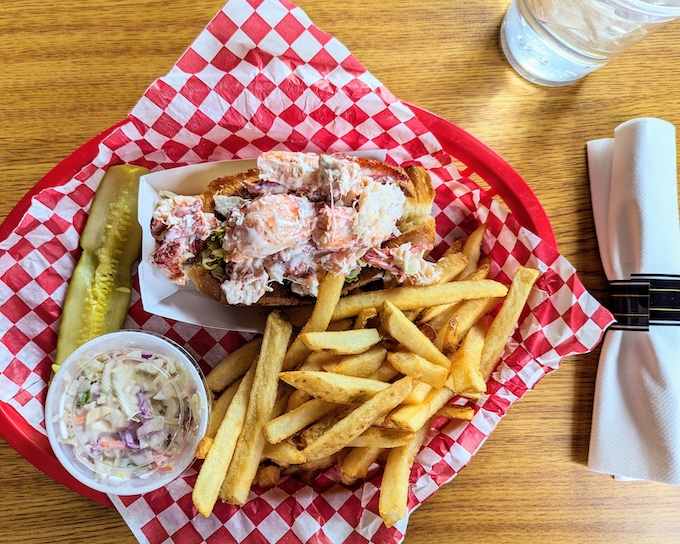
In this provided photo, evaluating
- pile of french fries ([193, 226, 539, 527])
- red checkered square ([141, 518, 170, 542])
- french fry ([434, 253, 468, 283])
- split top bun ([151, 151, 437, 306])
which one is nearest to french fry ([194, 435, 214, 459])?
pile of french fries ([193, 226, 539, 527])

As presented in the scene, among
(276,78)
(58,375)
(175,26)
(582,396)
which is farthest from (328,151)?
(582,396)

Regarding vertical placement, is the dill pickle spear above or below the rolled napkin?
above

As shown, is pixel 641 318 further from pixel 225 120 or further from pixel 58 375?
pixel 58 375

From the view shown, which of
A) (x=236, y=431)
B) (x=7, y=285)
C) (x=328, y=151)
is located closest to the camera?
(x=236, y=431)

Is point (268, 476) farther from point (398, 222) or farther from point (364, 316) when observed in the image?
point (398, 222)

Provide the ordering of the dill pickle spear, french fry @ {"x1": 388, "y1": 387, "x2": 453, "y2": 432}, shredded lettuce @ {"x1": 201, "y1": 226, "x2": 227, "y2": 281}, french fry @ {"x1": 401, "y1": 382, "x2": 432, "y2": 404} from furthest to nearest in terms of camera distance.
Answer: the dill pickle spear < shredded lettuce @ {"x1": 201, "y1": 226, "x2": 227, "y2": 281} < french fry @ {"x1": 401, "y1": 382, "x2": 432, "y2": 404} < french fry @ {"x1": 388, "y1": 387, "x2": 453, "y2": 432}

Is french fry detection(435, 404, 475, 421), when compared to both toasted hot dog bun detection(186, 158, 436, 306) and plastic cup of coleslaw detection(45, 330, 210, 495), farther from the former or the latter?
plastic cup of coleslaw detection(45, 330, 210, 495)

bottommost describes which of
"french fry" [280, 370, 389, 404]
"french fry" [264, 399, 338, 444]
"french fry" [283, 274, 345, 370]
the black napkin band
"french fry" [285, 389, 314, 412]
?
the black napkin band
